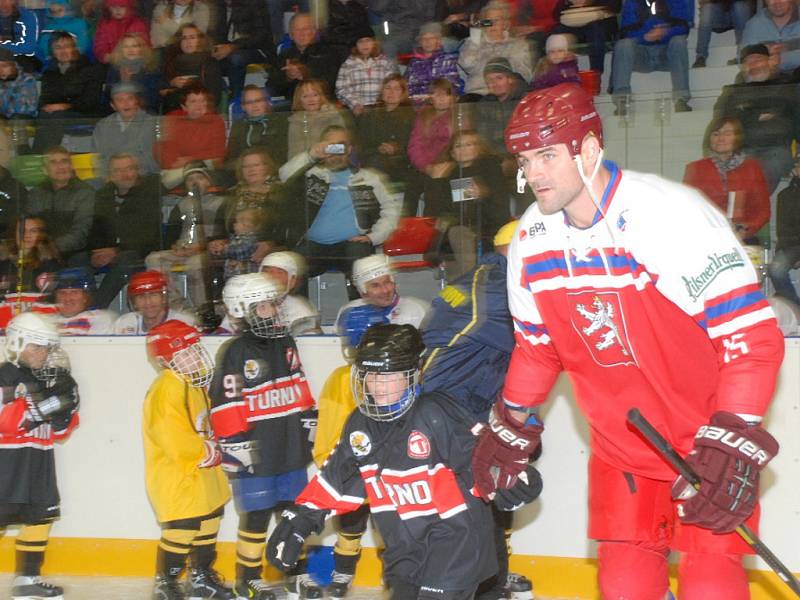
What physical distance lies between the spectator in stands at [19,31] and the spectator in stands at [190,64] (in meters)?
1.00

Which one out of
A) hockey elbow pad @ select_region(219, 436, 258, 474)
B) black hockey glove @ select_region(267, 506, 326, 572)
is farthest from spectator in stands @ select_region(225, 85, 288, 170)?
black hockey glove @ select_region(267, 506, 326, 572)

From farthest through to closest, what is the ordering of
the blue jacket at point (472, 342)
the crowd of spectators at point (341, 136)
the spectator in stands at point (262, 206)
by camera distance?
the spectator in stands at point (262, 206), the crowd of spectators at point (341, 136), the blue jacket at point (472, 342)

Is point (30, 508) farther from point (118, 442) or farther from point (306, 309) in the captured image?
point (306, 309)

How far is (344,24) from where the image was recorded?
23.1 feet

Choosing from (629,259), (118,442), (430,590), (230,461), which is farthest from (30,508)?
(629,259)

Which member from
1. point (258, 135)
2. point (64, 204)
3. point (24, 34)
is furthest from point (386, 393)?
point (24, 34)

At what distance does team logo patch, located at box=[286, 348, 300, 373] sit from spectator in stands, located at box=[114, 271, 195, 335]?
0.80 metres

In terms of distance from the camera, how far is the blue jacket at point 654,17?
6.50 meters

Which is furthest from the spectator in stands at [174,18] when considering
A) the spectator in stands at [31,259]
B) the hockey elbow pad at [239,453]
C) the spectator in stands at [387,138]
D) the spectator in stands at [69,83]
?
the hockey elbow pad at [239,453]

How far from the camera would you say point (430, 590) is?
11.2 feet

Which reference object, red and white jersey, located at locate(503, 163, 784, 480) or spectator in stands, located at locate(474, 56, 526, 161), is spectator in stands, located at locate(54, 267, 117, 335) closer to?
spectator in stands, located at locate(474, 56, 526, 161)

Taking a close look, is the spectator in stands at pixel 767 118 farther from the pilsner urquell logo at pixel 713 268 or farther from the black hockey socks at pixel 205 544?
the black hockey socks at pixel 205 544

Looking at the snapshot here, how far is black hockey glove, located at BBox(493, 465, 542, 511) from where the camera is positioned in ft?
10.4

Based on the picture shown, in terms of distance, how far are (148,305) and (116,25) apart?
2.71 metres
